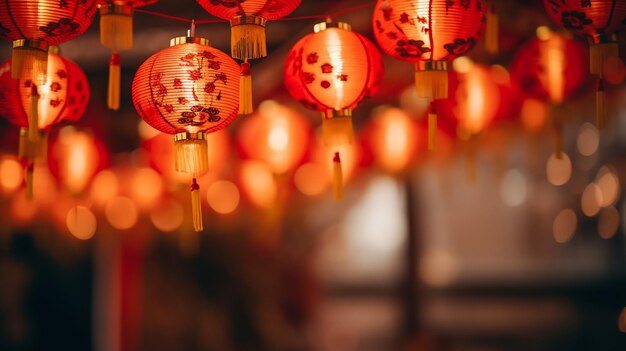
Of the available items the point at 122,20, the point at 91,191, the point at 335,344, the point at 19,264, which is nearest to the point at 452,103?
the point at 122,20

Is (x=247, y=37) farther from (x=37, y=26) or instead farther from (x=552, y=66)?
(x=552, y=66)

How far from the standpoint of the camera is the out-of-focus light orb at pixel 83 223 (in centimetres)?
954

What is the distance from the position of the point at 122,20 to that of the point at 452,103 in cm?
292

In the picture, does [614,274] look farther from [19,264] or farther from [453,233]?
[19,264]

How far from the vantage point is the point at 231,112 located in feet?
10.4

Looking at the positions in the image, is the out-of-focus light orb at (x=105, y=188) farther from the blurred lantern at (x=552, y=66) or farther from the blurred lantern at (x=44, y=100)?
the blurred lantern at (x=552, y=66)

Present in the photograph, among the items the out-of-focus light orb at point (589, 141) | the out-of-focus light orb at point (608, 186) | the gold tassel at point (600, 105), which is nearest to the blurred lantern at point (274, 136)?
the gold tassel at point (600, 105)

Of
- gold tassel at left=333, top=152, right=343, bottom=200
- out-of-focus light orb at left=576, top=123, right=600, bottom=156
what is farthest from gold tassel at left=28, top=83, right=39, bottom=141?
out-of-focus light orb at left=576, top=123, right=600, bottom=156

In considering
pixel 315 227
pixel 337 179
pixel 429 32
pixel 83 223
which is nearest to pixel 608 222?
pixel 315 227

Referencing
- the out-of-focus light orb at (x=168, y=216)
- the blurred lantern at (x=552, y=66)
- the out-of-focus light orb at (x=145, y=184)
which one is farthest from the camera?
the out-of-focus light orb at (x=168, y=216)

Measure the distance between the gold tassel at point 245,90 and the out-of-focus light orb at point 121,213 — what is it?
5.99 meters

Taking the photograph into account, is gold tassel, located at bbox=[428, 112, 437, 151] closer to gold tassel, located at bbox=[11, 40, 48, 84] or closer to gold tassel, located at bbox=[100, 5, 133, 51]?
gold tassel, located at bbox=[100, 5, 133, 51]

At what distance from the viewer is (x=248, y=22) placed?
3.11 m

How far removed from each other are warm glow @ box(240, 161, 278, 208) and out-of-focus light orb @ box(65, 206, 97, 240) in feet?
8.72
